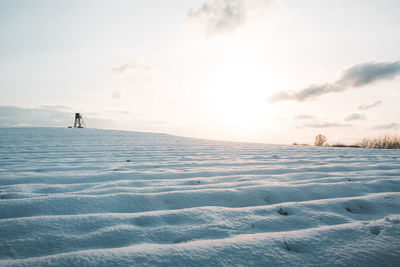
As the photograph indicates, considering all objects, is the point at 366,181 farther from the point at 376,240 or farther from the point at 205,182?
A: the point at 205,182

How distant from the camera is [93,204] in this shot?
1.47m

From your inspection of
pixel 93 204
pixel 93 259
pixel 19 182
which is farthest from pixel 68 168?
pixel 93 259

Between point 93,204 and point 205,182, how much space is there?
42.8 inches

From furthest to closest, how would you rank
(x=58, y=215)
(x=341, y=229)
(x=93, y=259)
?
(x=58, y=215), (x=341, y=229), (x=93, y=259)

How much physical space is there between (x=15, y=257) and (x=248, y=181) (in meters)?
1.87

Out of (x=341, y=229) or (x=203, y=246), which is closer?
(x=203, y=246)

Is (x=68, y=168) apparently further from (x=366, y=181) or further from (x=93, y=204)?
(x=366, y=181)

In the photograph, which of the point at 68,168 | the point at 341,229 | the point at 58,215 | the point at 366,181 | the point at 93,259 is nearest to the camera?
the point at 93,259

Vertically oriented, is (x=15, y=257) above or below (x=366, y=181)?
below

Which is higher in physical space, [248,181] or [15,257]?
[248,181]

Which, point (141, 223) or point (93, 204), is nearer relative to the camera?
point (141, 223)

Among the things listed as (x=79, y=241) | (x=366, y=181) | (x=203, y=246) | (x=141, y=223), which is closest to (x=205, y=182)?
(x=141, y=223)

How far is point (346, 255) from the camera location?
95 centimetres

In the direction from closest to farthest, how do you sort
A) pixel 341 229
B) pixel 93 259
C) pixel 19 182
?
pixel 93 259, pixel 341 229, pixel 19 182
